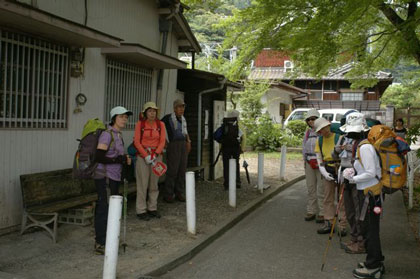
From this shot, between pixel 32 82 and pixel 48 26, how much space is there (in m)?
1.08

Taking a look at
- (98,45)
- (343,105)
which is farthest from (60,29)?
(343,105)

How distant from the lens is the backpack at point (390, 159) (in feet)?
17.1

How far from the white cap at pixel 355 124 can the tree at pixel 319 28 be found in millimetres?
2807

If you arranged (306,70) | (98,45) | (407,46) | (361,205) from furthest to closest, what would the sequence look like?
(306,70) → (407,46) → (98,45) → (361,205)

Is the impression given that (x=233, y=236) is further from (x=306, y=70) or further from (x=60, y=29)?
(x=306, y=70)

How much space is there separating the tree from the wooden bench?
18.1 feet

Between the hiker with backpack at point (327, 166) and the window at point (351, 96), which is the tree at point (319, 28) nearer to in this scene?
the hiker with backpack at point (327, 166)

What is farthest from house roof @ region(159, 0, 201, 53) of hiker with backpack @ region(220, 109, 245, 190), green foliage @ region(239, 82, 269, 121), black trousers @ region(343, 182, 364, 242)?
green foliage @ region(239, 82, 269, 121)

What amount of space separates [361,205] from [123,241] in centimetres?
320

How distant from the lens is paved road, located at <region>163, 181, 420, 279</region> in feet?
18.2

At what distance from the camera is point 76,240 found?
633 centimetres

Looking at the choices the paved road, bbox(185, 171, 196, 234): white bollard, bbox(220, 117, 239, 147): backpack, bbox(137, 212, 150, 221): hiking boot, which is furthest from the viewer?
bbox(220, 117, 239, 147): backpack

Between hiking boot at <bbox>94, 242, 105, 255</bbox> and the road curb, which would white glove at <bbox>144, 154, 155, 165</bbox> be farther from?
hiking boot at <bbox>94, 242, 105, 255</bbox>

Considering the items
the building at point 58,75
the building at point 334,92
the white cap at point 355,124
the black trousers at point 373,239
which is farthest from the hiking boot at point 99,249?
the building at point 334,92
